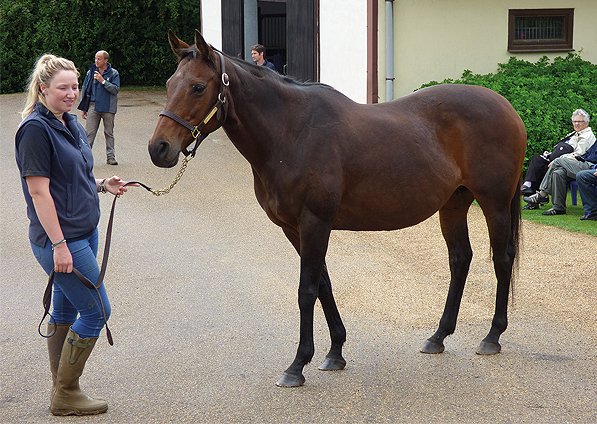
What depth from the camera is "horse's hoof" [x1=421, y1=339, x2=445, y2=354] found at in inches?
166

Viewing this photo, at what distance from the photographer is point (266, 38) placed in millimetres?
20453

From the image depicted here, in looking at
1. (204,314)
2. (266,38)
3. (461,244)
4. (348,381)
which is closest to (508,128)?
(461,244)

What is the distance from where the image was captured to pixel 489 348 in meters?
4.21

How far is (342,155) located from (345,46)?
29.2 feet

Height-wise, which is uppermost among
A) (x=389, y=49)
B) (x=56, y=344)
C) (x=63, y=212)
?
(x=389, y=49)

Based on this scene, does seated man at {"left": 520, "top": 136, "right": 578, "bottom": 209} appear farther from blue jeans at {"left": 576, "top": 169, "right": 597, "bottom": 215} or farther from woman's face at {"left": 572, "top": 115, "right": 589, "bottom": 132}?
blue jeans at {"left": 576, "top": 169, "right": 597, "bottom": 215}

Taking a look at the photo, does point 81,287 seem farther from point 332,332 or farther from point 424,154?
point 424,154

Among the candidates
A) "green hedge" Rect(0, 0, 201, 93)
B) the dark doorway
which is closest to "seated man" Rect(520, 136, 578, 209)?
the dark doorway

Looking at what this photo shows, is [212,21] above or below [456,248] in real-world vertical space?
above

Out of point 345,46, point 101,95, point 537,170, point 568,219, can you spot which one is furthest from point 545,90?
point 101,95

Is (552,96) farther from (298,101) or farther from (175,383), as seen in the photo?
(175,383)

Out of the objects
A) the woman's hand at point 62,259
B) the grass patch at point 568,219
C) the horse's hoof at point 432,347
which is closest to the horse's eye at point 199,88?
the woman's hand at point 62,259

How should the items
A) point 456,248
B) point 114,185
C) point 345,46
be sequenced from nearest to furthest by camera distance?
point 114,185 < point 456,248 < point 345,46

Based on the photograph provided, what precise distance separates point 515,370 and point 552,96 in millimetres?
7371
